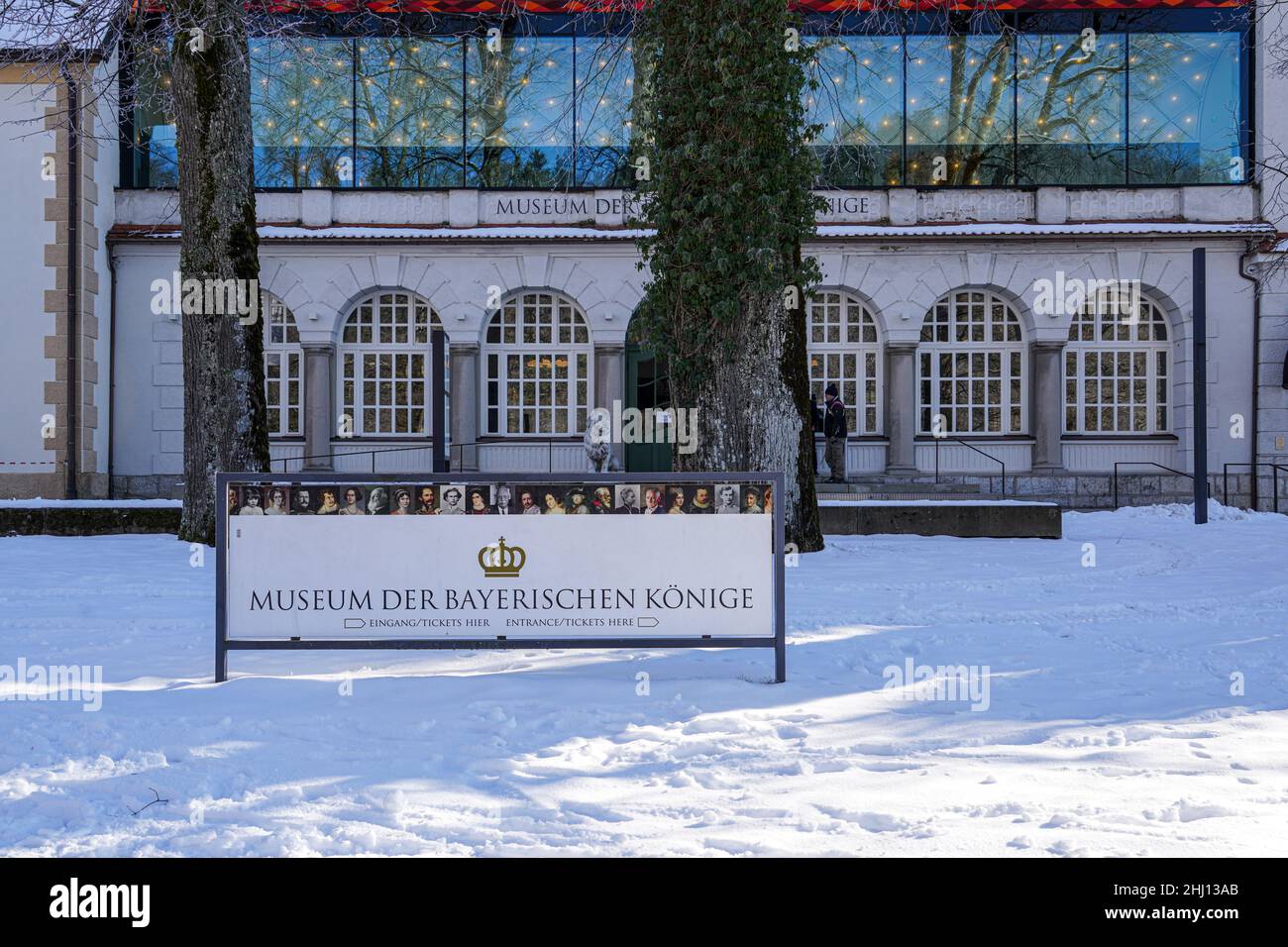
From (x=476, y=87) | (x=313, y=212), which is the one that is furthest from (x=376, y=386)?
(x=476, y=87)

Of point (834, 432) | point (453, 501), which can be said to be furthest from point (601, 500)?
point (834, 432)

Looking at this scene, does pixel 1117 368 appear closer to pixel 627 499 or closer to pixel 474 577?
pixel 627 499

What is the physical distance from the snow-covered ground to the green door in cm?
1409

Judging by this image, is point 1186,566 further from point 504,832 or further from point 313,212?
point 313,212

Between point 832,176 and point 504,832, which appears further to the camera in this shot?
point 832,176

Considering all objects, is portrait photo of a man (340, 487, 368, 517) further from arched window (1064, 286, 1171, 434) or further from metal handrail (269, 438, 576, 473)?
arched window (1064, 286, 1171, 434)

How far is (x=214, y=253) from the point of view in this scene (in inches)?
482

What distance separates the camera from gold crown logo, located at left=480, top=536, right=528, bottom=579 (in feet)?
18.3

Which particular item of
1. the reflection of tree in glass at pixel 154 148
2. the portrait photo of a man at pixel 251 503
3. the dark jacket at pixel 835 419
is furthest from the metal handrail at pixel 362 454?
the portrait photo of a man at pixel 251 503

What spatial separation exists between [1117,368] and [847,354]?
17.2ft

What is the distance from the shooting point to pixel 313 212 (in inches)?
838

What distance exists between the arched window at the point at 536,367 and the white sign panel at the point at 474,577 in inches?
633
